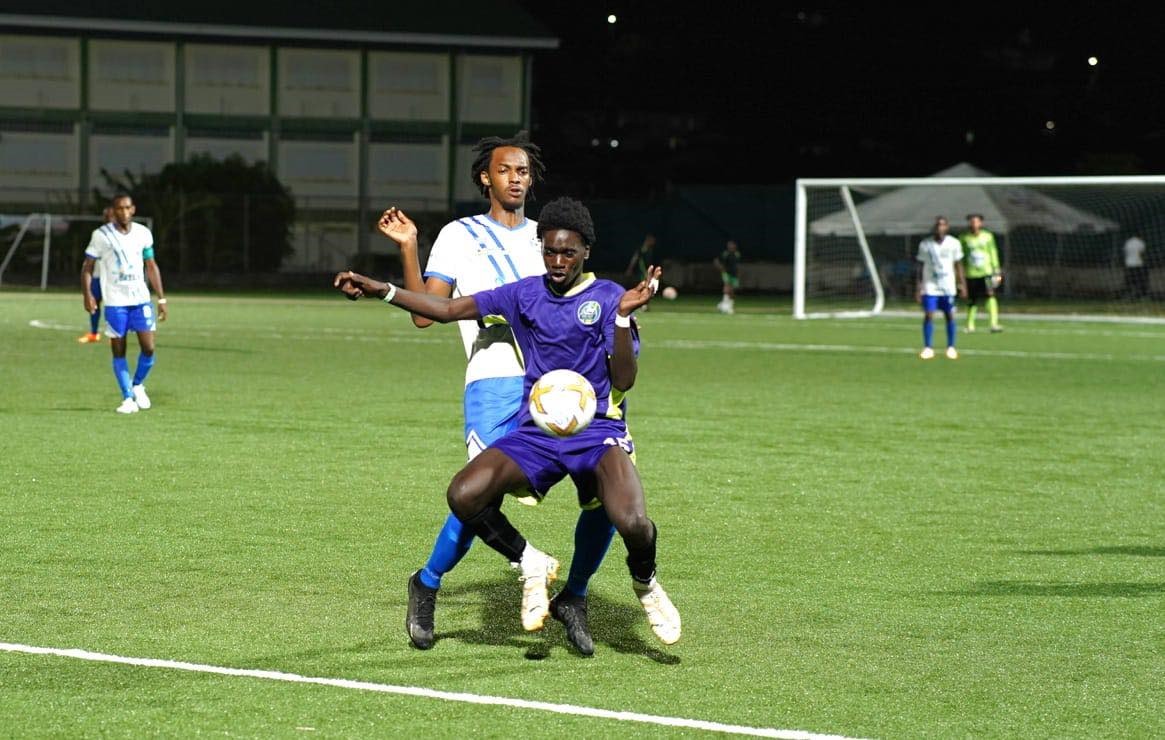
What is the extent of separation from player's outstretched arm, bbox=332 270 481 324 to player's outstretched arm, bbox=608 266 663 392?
0.66 meters

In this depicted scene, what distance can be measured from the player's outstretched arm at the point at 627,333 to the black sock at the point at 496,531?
2.31ft

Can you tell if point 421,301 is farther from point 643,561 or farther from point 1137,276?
point 1137,276

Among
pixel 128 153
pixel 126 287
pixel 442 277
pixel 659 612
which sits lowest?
pixel 659 612

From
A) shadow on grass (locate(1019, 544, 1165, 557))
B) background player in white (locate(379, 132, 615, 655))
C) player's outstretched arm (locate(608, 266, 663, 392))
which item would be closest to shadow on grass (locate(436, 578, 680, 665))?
background player in white (locate(379, 132, 615, 655))

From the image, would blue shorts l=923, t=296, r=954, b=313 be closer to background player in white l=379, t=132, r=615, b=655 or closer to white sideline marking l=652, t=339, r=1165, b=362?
white sideline marking l=652, t=339, r=1165, b=362

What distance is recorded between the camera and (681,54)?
7656 cm

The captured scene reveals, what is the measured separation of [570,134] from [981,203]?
38.7 m

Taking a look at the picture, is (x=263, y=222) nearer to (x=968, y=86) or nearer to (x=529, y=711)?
(x=968, y=86)

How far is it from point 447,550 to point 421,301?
1.02 m

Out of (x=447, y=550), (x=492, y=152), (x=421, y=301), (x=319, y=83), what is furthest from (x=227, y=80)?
(x=447, y=550)

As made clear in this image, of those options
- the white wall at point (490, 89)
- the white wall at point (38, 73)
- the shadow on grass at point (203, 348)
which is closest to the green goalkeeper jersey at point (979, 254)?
the shadow on grass at point (203, 348)

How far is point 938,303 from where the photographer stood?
2600 centimetres

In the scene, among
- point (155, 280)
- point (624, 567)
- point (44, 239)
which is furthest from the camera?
point (44, 239)

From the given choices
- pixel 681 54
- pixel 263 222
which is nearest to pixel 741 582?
pixel 263 222
